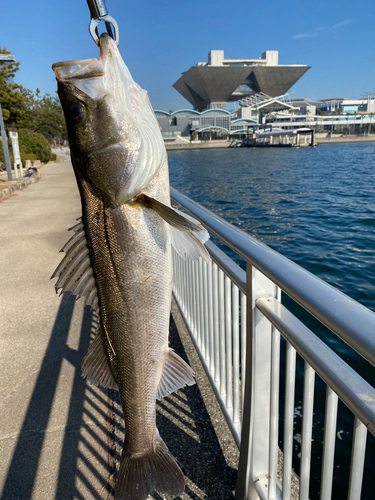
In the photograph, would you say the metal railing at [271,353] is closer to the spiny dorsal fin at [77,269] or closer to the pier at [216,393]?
the pier at [216,393]

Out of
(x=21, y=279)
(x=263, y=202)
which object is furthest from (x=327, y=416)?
(x=263, y=202)

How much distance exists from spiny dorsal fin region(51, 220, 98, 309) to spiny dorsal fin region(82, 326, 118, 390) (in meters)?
0.21

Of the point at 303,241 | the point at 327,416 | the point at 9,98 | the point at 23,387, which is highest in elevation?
the point at 9,98

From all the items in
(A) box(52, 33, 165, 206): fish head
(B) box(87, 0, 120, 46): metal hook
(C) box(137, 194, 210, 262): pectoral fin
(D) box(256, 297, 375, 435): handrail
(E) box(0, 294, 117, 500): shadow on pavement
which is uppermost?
(B) box(87, 0, 120, 46): metal hook

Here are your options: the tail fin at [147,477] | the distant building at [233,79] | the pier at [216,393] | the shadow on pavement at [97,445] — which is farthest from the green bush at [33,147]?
the distant building at [233,79]

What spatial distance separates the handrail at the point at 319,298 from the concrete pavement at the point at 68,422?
5.09 ft

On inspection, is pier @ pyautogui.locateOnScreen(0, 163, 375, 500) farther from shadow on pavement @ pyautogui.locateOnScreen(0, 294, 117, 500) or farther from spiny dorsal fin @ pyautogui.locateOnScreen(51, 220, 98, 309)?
spiny dorsal fin @ pyautogui.locateOnScreen(51, 220, 98, 309)

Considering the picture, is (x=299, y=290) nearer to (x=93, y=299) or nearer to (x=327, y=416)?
(x=327, y=416)

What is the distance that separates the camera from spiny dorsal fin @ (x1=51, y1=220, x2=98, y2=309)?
5.17 feet

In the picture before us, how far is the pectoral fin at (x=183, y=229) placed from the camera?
1427 millimetres

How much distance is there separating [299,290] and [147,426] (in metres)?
0.95

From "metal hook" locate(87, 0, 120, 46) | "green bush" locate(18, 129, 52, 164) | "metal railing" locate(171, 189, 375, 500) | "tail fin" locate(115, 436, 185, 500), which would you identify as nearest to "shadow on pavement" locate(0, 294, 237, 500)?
"metal railing" locate(171, 189, 375, 500)

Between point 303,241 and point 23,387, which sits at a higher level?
point 23,387

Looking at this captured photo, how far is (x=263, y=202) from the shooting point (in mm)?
21156
